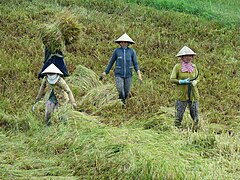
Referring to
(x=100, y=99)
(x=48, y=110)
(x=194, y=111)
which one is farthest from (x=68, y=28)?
(x=194, y=111)

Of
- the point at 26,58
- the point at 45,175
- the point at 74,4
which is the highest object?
the point at 74,4

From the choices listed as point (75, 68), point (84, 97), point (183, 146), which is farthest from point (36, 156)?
point (75, 68)

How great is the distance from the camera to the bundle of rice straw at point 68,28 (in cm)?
779

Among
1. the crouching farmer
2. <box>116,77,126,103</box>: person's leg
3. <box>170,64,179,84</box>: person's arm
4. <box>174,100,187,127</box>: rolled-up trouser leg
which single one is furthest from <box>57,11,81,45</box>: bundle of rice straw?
<box>174,100,187,127</box>: rolled-up trouser leg

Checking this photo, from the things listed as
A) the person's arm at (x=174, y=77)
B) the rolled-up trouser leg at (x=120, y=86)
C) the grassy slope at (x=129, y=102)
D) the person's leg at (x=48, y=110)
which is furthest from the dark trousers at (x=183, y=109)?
the person's leg at (x=48, y=110)

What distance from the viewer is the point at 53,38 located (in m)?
7.52

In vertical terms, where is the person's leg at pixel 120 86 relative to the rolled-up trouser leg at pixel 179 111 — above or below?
above

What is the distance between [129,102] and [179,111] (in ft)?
4.48

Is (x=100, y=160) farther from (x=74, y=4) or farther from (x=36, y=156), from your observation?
(x=74, y=4)

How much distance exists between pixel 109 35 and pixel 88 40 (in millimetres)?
831

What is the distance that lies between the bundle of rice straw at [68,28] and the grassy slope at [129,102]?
1.12 m

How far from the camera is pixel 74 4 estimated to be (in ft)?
49.0

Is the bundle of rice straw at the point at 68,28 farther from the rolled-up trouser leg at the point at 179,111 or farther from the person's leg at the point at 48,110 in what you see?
the rolled-up trouser leg at the point at 179,111

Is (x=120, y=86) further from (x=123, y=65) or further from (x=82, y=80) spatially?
(x=82, y=80)
